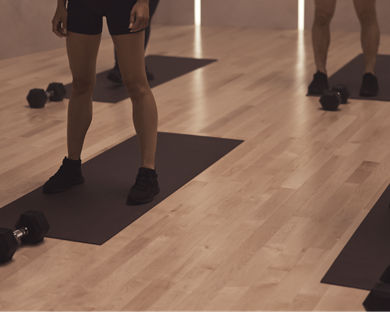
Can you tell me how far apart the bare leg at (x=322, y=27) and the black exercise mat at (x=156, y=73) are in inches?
36.7

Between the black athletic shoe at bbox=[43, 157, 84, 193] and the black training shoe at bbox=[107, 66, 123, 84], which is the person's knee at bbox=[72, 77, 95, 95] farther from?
the black training shoe at bbox=[107, 66, 123, 84]

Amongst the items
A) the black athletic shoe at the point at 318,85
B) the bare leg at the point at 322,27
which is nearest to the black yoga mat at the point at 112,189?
the black athletic shoe at the point at 318,85

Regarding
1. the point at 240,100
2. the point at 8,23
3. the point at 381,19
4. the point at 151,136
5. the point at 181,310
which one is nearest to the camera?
the point at 181,310

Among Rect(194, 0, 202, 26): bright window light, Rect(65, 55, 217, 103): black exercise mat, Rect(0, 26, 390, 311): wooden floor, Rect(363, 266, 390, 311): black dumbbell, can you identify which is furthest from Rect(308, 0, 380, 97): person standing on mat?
Rect(194, 0, 202, 26): bright window light

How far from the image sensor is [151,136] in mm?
2746

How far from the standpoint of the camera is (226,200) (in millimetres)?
2795

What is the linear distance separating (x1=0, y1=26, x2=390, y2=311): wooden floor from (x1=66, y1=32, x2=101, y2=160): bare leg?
10.7 inches

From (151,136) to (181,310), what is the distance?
867mm

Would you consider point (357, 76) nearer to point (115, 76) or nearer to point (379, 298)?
point (115, 76)

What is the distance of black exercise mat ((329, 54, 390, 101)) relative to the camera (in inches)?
167

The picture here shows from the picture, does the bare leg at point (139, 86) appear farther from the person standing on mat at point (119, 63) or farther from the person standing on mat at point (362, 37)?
the person standing on mat at point (362, 37)

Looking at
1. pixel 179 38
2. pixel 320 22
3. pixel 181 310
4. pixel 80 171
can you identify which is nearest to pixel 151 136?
pixel 80 171

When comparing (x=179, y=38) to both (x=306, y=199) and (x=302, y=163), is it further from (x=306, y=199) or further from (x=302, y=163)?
(x=306, y=199)

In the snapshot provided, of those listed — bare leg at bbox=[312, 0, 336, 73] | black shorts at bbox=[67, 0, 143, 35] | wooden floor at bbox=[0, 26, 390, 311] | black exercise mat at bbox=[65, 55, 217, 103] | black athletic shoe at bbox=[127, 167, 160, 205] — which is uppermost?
black shorts at bbox=[67, 0, 143, 35]
